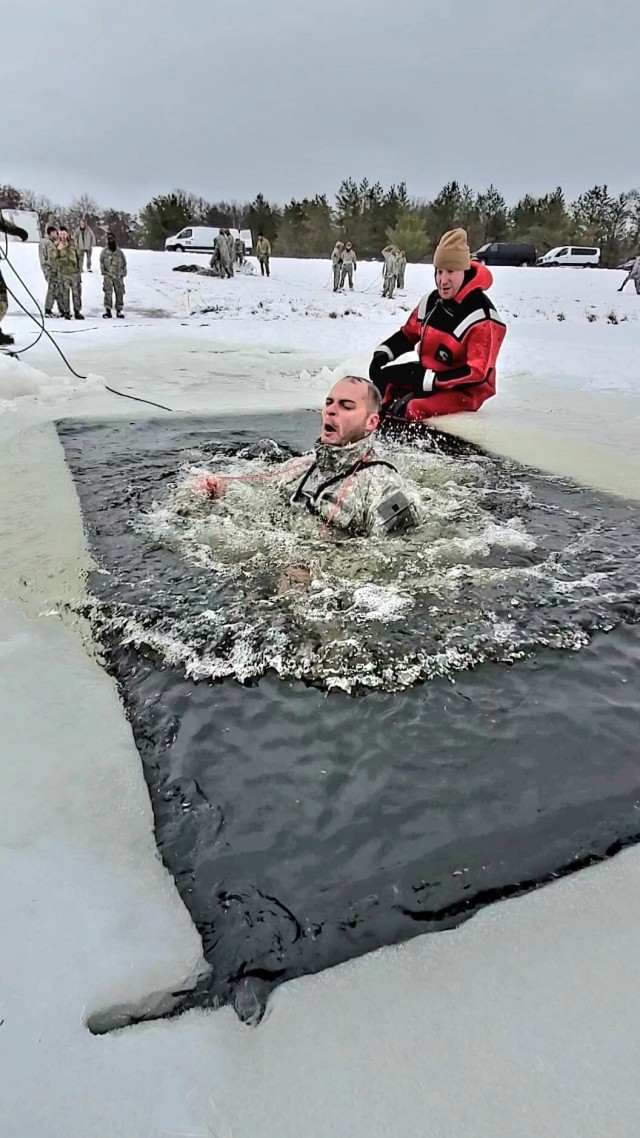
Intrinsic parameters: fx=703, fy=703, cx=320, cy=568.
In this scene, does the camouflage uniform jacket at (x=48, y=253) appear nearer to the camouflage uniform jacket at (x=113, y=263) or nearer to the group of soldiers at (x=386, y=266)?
the camouflage uniform jacket at (x=113, y=263)

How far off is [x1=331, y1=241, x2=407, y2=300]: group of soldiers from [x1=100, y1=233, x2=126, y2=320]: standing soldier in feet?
29.4

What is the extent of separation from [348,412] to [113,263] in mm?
12354

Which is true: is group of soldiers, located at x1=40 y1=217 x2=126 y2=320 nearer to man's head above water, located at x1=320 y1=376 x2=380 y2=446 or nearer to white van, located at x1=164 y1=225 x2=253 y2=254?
man's head above water, located at x1=320 y1=376 x2=380 y2=446

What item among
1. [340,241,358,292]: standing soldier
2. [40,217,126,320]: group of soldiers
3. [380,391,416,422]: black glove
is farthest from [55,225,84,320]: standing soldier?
[340,241,358,292]: standing soldier

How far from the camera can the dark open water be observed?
5.36 feet

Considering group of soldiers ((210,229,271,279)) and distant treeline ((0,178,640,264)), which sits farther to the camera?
distant treeline ((0,178,640,264))

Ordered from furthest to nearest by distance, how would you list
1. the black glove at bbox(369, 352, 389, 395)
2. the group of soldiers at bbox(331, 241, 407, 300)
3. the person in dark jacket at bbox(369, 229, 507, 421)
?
the group of soldiers at bbox(331, 241, 407, 300) < the black glove at bbox(369, 352, 389, 395) < the person in dark jacket at bbox(369, 229, 507, 421)

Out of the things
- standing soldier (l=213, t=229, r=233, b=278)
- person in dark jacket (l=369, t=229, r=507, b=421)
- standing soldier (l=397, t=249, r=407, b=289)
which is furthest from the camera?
standing soldier (l=213, t=229, r=233, b=278)

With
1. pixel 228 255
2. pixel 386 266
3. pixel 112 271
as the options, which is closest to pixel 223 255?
pixel 228 255

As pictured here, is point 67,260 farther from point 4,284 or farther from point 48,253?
point 4,284

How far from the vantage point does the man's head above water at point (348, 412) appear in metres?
3.72

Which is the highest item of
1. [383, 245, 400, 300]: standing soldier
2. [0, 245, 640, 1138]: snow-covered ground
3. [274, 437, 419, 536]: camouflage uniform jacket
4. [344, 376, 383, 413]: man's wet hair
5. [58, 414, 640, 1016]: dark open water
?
[383, 245, 400, 300]: standing soldier

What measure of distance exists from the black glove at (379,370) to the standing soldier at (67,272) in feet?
27.9

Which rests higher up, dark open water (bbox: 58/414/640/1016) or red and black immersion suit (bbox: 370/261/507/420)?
red and black immersion suit (bbox: 370/261/507/420)
